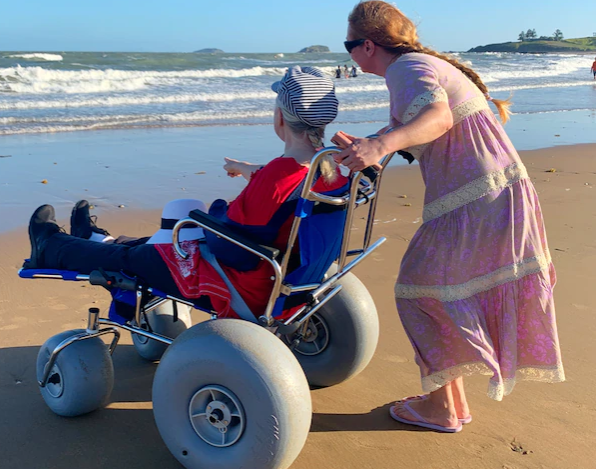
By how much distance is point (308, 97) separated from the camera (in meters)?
2.55

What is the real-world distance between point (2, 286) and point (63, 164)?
14.8ft

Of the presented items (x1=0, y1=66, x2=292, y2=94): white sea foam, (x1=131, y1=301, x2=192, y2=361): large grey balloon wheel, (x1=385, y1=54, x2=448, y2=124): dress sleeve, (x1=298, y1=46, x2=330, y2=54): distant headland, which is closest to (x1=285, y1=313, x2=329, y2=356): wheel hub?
(x1=131, y1=301, x2=192, y2=361): large grey balloon wheel

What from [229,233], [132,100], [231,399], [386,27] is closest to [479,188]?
[386,27]

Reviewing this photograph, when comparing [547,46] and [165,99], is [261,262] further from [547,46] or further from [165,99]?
[547,46]

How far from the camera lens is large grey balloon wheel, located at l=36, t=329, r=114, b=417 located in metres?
2.87

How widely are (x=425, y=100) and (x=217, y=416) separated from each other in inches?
56.0

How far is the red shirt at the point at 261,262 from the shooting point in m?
2.56

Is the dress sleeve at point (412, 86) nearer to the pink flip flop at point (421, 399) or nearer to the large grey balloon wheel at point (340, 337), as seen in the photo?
the large grey balloon wheel at point (340, 337)

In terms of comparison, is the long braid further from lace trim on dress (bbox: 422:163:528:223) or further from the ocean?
the ocean

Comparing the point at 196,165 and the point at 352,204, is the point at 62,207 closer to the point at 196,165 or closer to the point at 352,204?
the point at 196,165

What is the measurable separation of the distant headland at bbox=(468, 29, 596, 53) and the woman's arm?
96.2m

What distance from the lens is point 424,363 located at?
2.81 m

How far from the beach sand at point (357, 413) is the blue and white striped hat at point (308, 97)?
139cm

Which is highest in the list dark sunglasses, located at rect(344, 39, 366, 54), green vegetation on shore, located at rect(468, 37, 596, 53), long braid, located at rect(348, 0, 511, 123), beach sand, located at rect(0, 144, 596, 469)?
green vegetation on shore, located at rect(468, 37, 596, 53)
